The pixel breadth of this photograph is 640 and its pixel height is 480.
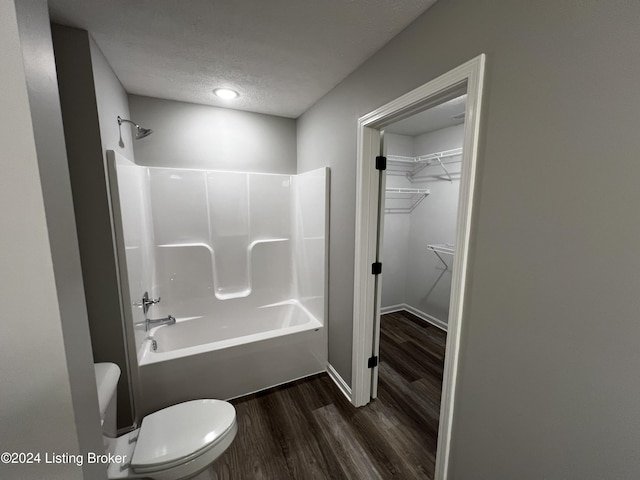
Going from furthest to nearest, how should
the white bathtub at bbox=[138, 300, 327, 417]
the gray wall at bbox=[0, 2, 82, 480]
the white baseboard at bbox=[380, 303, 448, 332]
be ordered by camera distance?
the white baseboard at bbox=[380, 303, 448, 332], the white bathtub at bbox=[138, 300, 327, 417], the gray wall at bbox=[0, 2, 82, 480]

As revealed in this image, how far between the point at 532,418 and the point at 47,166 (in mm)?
1530

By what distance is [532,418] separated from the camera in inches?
34.7

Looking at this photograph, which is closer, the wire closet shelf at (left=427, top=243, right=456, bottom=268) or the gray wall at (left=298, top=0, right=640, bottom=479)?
the gray wall at (left=298, top=0, right=640, bottom=479)

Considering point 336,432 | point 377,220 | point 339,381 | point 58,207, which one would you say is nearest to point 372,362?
point 339,381

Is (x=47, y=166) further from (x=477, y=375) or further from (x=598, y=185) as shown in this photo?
(x=477, y=375)

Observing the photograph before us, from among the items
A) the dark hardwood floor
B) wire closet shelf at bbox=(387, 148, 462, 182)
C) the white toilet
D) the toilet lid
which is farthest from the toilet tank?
wire closet shelf at bbox=(387, 148, 462, 182)

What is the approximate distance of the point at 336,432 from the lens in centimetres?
170

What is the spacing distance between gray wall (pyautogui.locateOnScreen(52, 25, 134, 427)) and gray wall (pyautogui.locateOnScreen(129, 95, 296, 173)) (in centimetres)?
53

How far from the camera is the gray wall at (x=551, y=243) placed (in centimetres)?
67

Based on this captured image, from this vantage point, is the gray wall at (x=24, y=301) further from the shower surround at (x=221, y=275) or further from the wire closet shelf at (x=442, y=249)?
the wire closet shelf at (x=442, y=249)

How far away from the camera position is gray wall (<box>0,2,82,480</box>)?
422 millimetres

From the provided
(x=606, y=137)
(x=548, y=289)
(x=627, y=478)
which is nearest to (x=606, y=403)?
(x=627, y=478)

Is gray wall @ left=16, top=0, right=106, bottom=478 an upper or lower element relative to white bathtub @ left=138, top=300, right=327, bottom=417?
upper

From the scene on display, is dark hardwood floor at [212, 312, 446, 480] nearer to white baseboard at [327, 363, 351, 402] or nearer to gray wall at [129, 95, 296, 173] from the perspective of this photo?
white baseboard at [327, 363, 351, 402]
